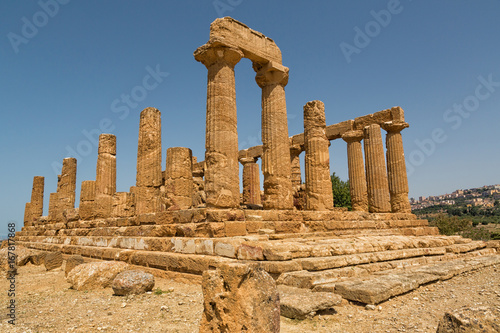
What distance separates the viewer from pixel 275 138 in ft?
35.1

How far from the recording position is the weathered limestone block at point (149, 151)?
40.2 feet

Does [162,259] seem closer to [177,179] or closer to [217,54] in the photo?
[177,179]

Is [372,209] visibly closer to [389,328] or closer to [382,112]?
[382,112]

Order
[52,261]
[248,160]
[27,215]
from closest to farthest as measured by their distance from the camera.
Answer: [52,261] < [248,160] < [27,215]

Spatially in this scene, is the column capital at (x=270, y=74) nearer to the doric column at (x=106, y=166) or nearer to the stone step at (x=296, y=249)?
the stone step at (x=296, y=249)

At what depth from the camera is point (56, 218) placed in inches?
722

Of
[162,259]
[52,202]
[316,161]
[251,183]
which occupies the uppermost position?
[316,161]

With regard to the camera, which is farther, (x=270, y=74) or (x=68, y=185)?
(x=68, y=185)

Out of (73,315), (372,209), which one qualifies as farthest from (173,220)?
(372,209)

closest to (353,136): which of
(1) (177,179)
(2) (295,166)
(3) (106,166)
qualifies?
(2) (295,166)

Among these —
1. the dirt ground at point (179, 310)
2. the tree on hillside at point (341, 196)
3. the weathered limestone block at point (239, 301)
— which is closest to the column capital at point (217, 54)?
the dirt ground at point (179, 310)

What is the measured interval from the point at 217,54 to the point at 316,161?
16.7 feet

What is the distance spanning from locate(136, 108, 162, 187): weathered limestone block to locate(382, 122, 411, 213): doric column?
10879mm

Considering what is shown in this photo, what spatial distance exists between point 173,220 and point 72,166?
12.3m
